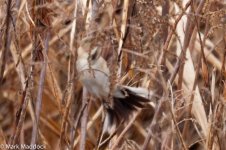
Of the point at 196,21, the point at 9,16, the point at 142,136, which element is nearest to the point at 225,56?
the point at 196,21

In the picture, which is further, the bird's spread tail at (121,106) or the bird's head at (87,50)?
the bird's spread tail at (121,106)

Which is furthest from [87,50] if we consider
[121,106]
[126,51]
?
[121,106]

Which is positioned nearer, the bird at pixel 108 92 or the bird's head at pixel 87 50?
the bird's head at pixel 87 50

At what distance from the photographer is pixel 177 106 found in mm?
932

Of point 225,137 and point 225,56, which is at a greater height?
point 225,56

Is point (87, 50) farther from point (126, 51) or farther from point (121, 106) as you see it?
point (121, 106)

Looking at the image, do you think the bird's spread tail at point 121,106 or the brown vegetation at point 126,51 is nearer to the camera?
the brown vegetation at point 126,51

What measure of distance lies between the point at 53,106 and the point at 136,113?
3.08 ft

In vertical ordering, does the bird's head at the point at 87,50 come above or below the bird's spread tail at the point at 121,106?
above

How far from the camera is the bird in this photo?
0.84m

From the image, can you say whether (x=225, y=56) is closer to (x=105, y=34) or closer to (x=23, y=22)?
(x=105, y=34)

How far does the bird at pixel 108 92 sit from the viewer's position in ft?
2.75

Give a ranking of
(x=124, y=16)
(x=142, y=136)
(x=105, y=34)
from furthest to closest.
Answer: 1. (x=142, y=136)
2. (x=124, y=16)
3. (x=105, y=34)

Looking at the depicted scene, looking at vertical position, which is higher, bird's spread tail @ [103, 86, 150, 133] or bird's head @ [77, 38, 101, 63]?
bird's head @ [77, 38, 101, 63]
